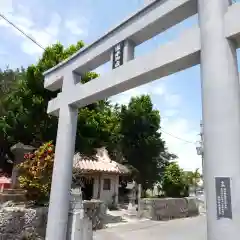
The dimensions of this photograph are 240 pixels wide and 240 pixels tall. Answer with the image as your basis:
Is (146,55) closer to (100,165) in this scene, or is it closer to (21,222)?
(21,222)

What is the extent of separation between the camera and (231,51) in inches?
117

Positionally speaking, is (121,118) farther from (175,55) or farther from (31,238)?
(175,55)

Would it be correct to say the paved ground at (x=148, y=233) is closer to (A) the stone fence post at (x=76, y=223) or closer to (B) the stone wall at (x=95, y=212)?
(B) the stone wall at (x=95, y=212)

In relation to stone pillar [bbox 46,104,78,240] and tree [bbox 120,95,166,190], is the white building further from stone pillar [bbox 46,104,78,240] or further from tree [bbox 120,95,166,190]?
stone pillar [bbox 46,104,78,240]

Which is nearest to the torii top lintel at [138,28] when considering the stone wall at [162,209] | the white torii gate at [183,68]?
the white torii gate at [183,68]

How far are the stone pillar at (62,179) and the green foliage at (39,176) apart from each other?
4.72 feet

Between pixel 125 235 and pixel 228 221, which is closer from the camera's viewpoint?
pixel 228 221

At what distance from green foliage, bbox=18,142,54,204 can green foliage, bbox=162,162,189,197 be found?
10.6 m

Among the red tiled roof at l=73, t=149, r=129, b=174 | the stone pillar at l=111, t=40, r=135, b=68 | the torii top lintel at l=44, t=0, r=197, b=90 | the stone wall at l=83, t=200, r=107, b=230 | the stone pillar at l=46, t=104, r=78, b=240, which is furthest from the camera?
the red tiled roof at l=73, t=149, r=129, b=174

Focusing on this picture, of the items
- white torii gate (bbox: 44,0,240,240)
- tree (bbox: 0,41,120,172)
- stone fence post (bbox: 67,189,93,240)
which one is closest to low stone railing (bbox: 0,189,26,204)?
stone fence post (bbox: 67,189,93,240)

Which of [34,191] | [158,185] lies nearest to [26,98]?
[34,191]

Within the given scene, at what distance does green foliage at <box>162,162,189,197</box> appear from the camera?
15.5 meters

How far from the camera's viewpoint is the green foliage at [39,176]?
6.23m

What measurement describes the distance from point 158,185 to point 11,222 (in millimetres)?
14541
